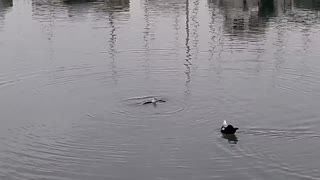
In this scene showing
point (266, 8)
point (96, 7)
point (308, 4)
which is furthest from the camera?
point (308, 4)

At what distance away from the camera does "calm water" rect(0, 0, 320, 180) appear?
1007cm

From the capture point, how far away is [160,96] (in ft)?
45.0

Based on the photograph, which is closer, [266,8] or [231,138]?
[231,138]

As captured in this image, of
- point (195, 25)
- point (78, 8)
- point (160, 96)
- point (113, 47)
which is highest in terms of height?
point (78, 8)

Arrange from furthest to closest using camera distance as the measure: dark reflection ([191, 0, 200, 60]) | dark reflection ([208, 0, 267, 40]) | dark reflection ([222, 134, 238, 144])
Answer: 1. dark reflection ([208, 0, 267, 40])
2. dark reflection ([191, 0, 200, 60])
3. dark reflection ([222, 134, 238, 144])

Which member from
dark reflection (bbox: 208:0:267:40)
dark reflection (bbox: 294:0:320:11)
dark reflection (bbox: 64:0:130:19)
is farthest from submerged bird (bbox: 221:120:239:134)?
dark reflection (bbox: 294:0:320:11)

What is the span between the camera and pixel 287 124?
11750mm

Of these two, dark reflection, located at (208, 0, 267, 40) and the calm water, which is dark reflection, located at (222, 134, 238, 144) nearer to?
the calm water

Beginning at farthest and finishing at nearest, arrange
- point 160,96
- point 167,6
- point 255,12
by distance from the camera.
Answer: point 167,6 → point 255,12 → point 160,96

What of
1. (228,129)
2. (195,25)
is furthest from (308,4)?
(228,129)

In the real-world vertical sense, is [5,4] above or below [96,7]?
above

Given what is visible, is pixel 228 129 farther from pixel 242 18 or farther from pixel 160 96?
pixel 242 18

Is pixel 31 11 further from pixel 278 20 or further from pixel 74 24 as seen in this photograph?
pixel 278 20

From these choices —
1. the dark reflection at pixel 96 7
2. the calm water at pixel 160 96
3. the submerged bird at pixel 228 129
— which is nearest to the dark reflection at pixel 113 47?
the calm water at pixel 160 96
